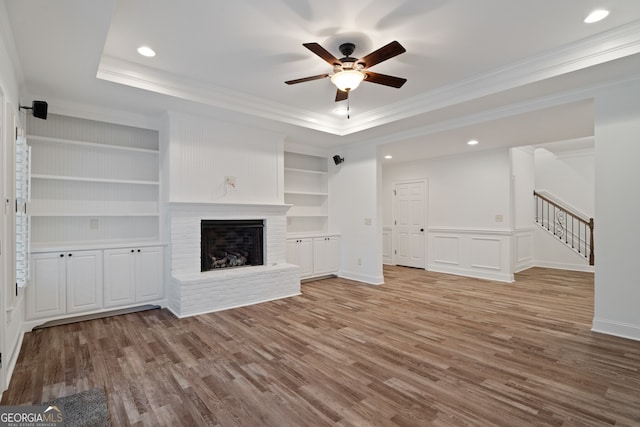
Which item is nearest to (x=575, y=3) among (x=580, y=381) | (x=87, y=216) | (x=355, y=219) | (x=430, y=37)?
(x=430, y=37)

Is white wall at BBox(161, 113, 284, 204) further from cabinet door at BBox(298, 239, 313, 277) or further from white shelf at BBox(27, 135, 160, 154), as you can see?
cabinet door at BBox(298, 239, 313, 277)

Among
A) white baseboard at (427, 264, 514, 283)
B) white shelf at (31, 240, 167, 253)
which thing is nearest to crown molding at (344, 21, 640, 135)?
white baseboard at (427, 264, 514, 283)

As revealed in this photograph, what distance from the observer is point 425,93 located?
14.4 feet

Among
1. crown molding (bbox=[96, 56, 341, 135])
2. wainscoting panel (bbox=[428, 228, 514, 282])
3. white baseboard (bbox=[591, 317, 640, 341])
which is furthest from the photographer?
wainscoting panel (bbox=[428, 228, 514, 282])

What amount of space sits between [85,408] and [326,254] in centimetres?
470

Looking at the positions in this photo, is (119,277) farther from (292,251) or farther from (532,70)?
(532,70)

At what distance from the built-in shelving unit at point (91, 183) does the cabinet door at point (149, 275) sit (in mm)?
261

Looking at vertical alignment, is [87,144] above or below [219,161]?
above

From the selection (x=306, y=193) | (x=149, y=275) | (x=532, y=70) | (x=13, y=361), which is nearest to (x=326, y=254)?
(x=306, y=193)

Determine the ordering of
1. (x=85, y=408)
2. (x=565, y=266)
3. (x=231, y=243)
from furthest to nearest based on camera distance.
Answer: (x=565, y=266)
(x=231, y=243)
(x=85, y=408)

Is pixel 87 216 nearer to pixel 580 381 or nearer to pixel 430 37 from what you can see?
pixel 430 37

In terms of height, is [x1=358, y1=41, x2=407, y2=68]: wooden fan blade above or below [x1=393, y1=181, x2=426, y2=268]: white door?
above

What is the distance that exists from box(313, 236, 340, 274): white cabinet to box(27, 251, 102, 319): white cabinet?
140 inches

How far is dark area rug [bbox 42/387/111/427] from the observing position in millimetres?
2018
